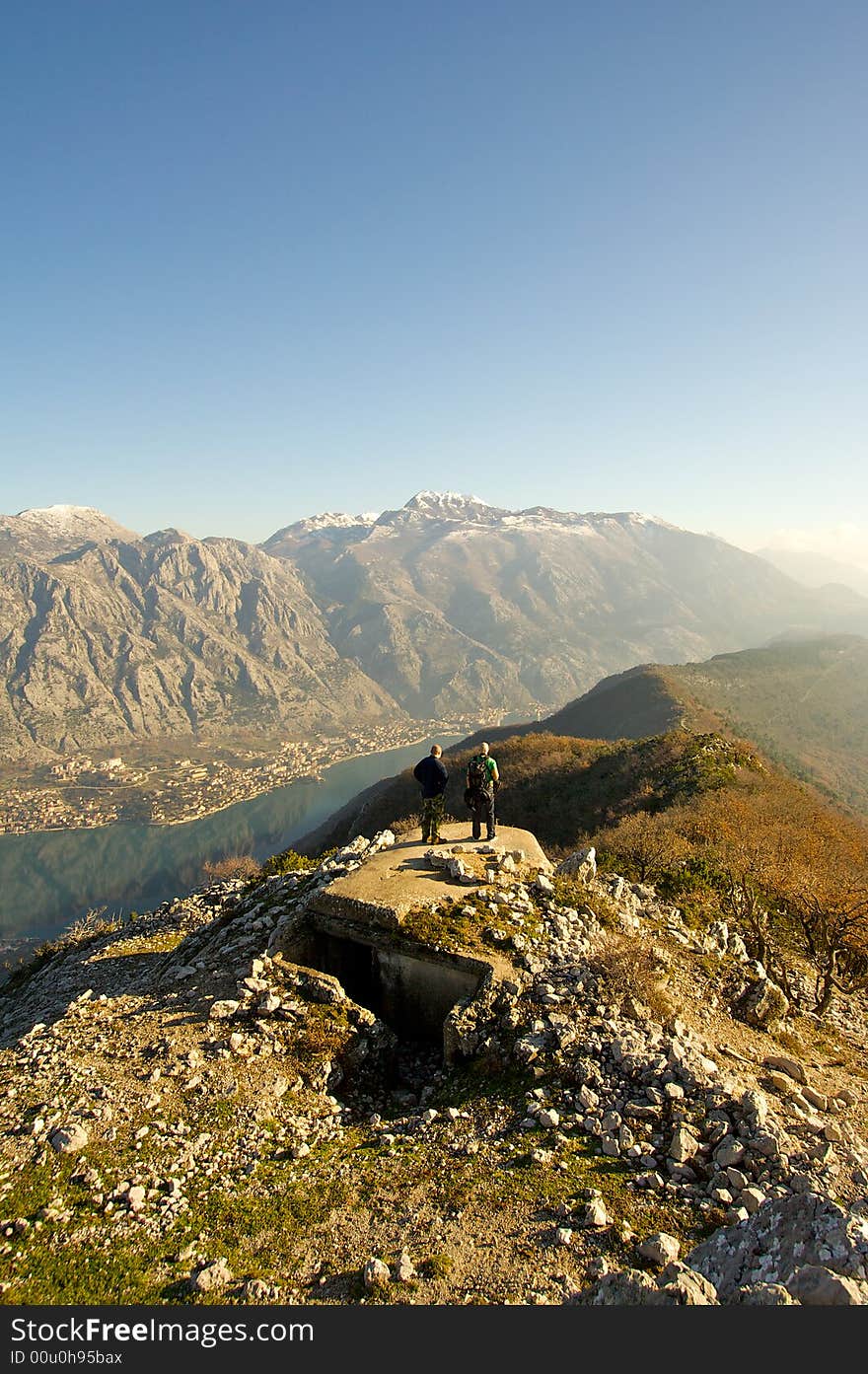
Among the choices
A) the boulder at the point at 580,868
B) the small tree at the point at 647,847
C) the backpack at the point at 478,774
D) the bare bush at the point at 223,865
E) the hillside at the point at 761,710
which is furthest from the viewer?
the bare bush at the point at 223,865

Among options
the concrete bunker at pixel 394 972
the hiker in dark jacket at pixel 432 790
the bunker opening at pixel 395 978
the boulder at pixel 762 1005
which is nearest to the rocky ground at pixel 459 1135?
the boulder at pixel 762 1005

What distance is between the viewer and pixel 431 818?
18.8 meters

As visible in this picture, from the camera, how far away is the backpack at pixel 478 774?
17734 mm

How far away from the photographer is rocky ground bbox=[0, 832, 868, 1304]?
6699 mm

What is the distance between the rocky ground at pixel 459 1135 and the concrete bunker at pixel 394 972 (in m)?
0.47

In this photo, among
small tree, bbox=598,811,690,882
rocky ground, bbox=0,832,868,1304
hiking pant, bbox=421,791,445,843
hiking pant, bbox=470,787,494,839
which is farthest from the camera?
small tree, bbox=598,811,690,882

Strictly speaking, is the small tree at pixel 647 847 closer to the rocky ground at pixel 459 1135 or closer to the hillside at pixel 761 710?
the rocky ground at pixel 459 1135

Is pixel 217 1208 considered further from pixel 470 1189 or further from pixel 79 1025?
pixel 79 1025

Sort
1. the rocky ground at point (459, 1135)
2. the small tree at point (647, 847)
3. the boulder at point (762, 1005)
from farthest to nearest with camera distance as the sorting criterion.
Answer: the small tree at point (647, 847) → the boulder at point (762, 1005) → the rocky ground at point (459, 1135)

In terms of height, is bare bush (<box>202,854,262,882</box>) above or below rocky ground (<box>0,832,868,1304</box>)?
below

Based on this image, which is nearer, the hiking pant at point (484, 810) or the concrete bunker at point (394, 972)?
the concrete bunker at point (394, 972)

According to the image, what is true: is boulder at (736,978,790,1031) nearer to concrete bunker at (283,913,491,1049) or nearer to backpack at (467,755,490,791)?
concrete bunker at (283,913,491,1049)

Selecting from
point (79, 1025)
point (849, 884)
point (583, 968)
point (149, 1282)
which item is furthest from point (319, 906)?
point (849, 884)

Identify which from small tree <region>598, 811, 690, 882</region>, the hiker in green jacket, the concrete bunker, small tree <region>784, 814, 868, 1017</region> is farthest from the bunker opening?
small tree <region>598, 811, 690, 882</region>
